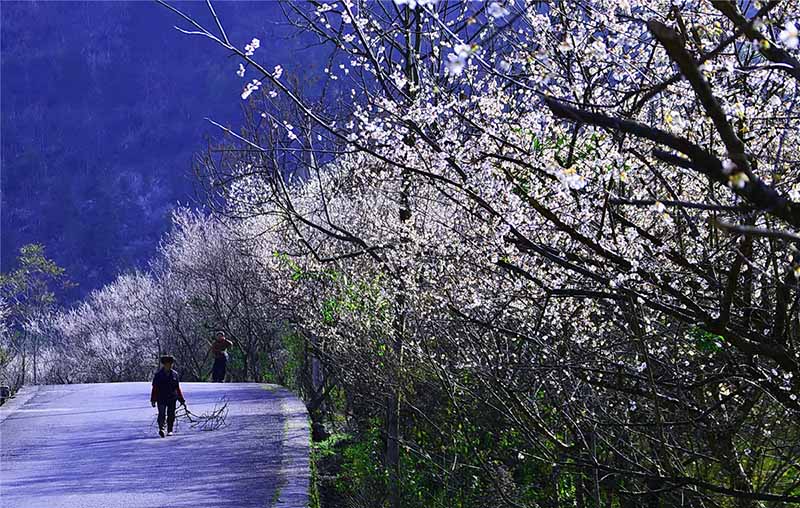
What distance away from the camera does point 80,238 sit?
3915 inches

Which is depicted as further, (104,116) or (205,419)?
(104,116)

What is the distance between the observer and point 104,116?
11475 centimetres

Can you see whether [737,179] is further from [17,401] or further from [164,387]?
[17,401]

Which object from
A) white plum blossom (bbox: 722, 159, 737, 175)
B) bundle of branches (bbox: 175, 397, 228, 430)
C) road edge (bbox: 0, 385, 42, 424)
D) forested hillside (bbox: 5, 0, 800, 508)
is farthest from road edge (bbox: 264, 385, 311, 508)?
white plum blossom (bbox: 722, 159, 737, 175)

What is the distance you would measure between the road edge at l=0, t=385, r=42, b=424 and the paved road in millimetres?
46

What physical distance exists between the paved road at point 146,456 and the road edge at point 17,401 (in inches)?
1.8

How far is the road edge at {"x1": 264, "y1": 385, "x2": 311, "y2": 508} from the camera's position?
9.79 m

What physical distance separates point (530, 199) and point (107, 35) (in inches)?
5050

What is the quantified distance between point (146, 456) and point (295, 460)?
7.20 ft

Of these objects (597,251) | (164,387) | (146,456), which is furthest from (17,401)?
(597,251)

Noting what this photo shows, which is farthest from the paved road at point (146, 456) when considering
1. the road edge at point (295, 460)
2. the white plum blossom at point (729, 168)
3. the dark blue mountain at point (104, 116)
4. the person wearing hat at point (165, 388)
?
the dark blue mountain at point (104, 116)

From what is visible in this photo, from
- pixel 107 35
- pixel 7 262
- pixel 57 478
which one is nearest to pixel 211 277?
pixel 57 478

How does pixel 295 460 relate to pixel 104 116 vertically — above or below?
below

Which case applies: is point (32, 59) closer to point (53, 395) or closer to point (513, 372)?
point (53, 395)
